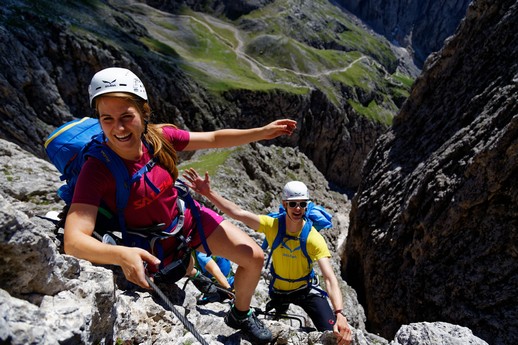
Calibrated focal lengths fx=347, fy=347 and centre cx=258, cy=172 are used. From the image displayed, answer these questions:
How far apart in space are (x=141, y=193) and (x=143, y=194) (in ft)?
0.15

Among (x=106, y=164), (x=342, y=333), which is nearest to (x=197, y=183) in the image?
(x=106, y=164)

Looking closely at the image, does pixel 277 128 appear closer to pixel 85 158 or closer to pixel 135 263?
pixel 85 158

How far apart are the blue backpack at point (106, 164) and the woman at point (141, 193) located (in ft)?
0.39

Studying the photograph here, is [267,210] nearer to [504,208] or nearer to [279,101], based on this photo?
[504,208]

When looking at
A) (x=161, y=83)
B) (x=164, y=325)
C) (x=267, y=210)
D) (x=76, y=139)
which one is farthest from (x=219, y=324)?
(x=161, y=83)

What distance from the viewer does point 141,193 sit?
591cm

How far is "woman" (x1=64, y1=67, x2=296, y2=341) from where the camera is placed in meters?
4.59

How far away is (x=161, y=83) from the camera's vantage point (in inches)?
2367

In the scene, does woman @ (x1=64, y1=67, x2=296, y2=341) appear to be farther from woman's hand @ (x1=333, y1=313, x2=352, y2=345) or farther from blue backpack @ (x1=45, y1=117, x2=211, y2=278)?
woman's hand @ (x1=333, y1=313, x2=352, y2=345)

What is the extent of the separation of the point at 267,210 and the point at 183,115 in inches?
1422

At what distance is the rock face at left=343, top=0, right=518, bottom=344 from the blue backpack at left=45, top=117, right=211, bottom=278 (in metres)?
13.5

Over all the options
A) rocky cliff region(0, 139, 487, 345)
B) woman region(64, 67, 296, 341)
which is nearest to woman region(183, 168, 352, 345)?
rocky cliff region(0, 139, 487, 345)

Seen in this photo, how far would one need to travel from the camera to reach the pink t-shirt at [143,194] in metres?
5.20

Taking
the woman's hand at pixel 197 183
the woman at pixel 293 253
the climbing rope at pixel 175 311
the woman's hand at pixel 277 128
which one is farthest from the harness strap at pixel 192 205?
the climbing rope at pixel 175 311
